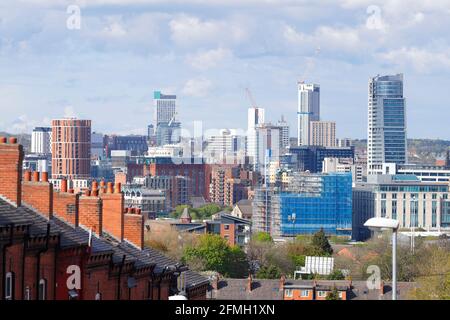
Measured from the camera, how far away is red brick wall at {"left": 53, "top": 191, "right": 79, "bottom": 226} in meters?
25.0

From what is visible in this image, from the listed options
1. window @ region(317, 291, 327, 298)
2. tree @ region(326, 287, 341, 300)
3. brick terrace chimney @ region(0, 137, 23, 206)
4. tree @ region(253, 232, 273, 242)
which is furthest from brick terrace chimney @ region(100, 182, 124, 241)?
tree @ region(253, 232, 273, 242)

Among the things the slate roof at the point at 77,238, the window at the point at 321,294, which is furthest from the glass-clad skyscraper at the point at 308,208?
the slate roof at the point at 77,238

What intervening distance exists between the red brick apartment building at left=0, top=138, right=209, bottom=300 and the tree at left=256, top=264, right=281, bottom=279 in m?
54.8

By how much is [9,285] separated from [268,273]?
67.3 metres

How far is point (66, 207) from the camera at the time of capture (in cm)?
2509

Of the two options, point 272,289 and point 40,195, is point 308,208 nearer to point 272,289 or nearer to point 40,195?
point 272,289

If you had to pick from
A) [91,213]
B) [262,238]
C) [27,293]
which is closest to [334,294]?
[91,213]

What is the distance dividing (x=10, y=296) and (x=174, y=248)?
78.2 meters

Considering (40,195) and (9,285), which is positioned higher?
(40,195)

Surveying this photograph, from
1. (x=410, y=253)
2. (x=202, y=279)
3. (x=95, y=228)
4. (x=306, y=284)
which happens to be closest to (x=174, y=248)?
(x=410, y=253)

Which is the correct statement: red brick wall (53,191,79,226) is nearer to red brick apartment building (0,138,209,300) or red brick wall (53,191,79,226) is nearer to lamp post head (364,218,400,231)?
red brick apartment building (0,138,209,300)

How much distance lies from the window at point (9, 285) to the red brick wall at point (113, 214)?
30.3 ft

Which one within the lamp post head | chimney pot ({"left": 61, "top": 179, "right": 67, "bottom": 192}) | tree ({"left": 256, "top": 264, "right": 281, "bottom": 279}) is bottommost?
tree ({"left": 256, "top": 264, "right": 281, "bottom": 279})

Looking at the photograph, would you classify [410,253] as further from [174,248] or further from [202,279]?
[202,279]
